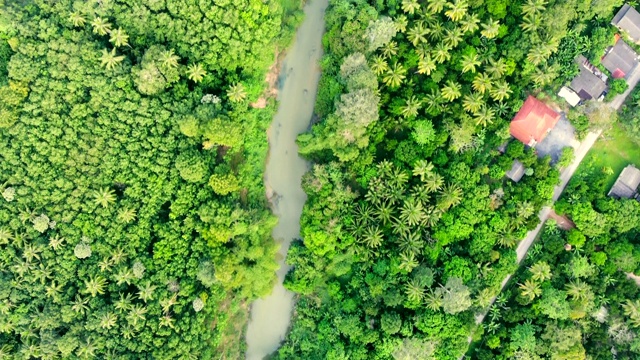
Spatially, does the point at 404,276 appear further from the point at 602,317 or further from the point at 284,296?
the point at 602,317

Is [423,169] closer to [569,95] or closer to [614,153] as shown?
[569,95]

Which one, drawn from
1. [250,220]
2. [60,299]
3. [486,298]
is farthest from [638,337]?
[60,299]

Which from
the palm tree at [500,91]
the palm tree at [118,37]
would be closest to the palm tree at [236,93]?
the palm tree at [118,37]

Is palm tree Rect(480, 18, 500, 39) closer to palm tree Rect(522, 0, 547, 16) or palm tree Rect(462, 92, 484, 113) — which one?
palm tree Rect(522, 0, 547, 16)

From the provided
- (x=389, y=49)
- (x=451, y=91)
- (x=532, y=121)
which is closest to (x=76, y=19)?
(x=389, y=49)

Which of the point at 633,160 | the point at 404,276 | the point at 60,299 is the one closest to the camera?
the point at 60,299

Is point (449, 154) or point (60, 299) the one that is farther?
point (449, 154)

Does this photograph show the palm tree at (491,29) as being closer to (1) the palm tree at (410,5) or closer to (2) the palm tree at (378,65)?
(1) the palm tree at (410,5)
